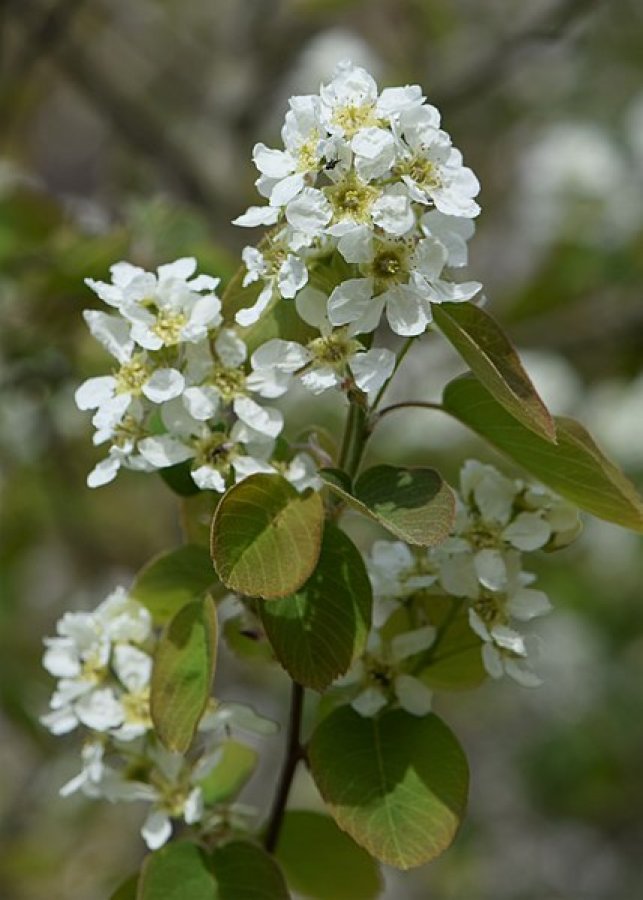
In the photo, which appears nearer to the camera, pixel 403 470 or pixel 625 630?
pixel 403 470

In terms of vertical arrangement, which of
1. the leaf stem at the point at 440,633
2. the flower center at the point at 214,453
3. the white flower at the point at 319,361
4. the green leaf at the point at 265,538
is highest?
the white flower at the point at 319,361

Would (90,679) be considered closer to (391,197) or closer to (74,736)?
(391,197)

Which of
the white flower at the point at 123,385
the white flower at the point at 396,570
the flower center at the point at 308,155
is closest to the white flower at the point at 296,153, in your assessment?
the flower center at the point at 308,155

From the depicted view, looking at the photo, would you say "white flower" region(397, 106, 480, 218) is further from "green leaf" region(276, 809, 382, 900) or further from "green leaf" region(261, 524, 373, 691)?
"green leaf" region(276, 809, 382, 900)

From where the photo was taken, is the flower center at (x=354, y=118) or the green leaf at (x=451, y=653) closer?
the flower center at (x=354, y=118)

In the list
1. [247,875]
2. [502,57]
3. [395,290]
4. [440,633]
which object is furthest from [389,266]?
[502,57]

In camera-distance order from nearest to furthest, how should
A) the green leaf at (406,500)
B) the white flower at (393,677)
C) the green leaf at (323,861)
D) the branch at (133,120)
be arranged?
the green leaf at (406,500) < the white flower at (393,677) < the green leaf at (323,861) < the branch at (133,120)

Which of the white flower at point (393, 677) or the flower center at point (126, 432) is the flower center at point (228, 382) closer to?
the flower center at point (126, 432)

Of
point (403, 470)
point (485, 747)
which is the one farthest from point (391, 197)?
point (485, 747)
